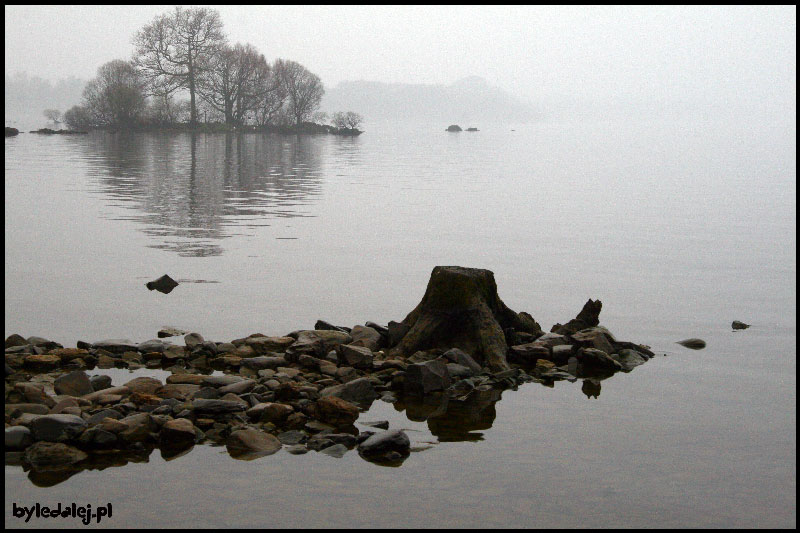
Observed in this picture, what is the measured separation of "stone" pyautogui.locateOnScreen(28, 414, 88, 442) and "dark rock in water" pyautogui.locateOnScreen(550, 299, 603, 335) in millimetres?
8009

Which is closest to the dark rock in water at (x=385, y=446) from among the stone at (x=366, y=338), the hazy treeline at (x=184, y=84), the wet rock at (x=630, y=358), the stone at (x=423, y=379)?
the stone at (x=423, y=379)

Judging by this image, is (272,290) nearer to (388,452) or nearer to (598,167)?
(388,452)

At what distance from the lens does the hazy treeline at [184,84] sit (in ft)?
367

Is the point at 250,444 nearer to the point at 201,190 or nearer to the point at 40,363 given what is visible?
the point at 40,363

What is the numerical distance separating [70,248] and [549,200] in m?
23.3

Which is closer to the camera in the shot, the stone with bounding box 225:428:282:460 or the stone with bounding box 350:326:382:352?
the stone with bounding box 225:428:282:460

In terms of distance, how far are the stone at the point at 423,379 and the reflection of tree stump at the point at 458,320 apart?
1192 millimetres

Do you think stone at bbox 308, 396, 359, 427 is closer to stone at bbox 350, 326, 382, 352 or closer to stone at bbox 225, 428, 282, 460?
stone at bbox 225, 428, 282, 460

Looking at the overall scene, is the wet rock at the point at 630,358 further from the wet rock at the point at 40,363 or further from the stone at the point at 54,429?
the wet rock at the point at 40,363

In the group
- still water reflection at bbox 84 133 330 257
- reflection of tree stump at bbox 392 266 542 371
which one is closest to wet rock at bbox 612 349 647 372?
reflection of tree stump at bbox 392 266 542 371

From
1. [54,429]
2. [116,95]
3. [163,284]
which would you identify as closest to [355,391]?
[54,429]

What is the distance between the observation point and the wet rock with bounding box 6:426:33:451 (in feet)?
28.9

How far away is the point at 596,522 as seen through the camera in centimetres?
781

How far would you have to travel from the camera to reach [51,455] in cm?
865
